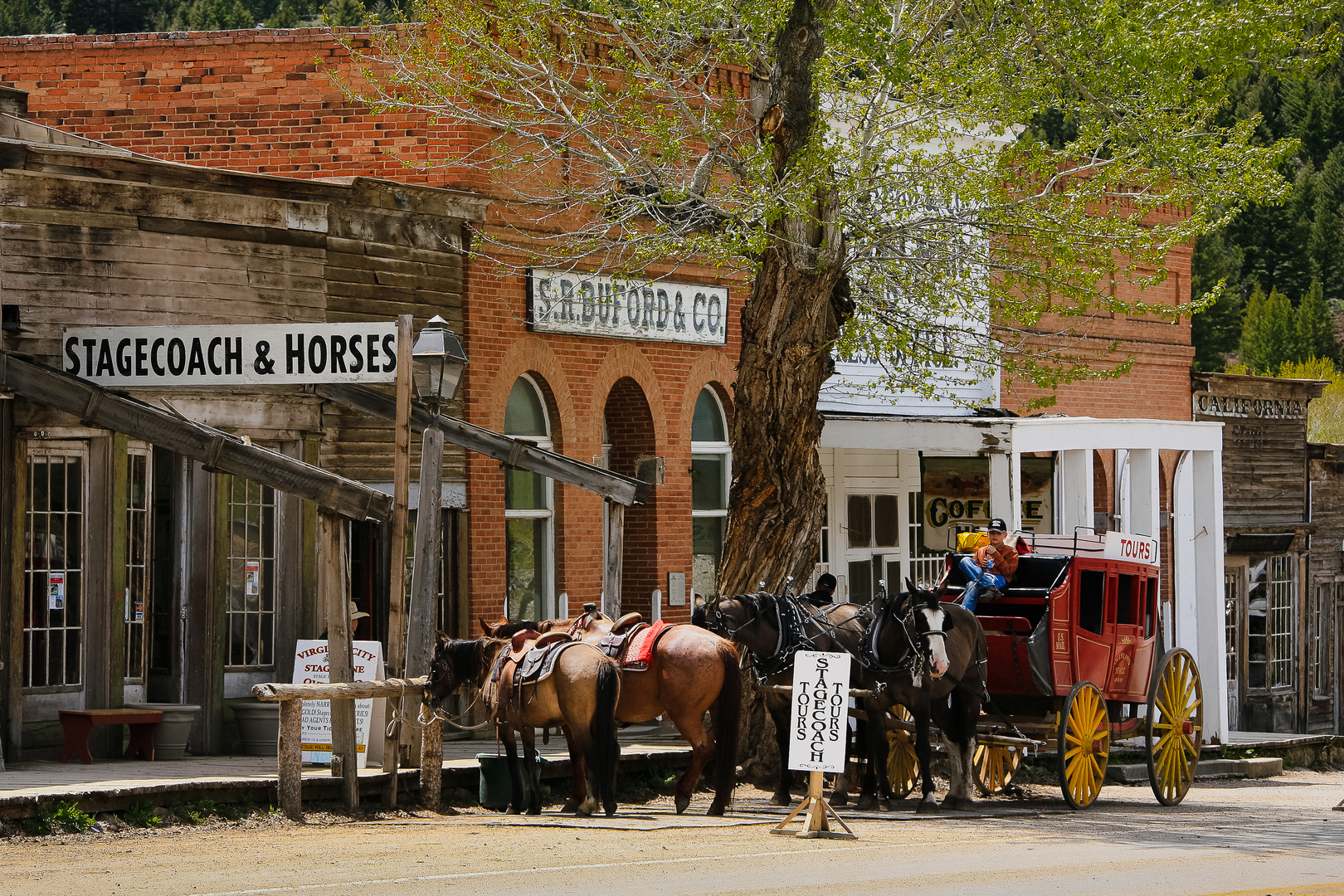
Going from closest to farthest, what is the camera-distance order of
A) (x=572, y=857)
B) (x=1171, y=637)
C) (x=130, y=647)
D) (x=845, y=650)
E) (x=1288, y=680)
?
(x=572, y=857), (x=845, y=650), (x=130, y=647), (x=1171, y=637), (x=1288, y=680)

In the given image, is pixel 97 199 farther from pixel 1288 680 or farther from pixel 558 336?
pixel 1288 680

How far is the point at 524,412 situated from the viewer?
62.8 ft

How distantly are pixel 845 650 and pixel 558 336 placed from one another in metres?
6.13

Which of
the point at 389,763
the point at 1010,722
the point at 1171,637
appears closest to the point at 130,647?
the point at 389,763

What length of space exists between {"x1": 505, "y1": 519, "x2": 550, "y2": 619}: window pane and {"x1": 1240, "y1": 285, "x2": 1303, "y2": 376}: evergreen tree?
53.5 meters

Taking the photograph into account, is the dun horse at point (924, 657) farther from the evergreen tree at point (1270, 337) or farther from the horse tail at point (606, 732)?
the evergreen tree at point (1270, 337)

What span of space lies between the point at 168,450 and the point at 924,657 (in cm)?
688

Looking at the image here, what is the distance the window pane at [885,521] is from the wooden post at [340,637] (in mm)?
12445

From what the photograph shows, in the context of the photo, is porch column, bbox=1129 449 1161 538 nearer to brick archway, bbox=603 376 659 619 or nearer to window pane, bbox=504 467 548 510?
brick archway, bbox=603 376 659 619

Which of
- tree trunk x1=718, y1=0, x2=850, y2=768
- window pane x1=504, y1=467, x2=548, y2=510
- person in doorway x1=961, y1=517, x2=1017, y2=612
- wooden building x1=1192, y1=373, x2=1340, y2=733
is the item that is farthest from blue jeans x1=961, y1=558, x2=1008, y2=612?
wooden building x1=1192, y1=373, x2=1340, y2=733

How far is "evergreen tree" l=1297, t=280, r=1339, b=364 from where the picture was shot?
68625 mm

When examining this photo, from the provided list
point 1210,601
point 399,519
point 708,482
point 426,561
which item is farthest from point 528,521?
point 1210,601

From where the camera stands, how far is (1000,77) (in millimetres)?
16031

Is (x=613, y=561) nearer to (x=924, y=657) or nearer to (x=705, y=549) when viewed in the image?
(x=924, y=657)
